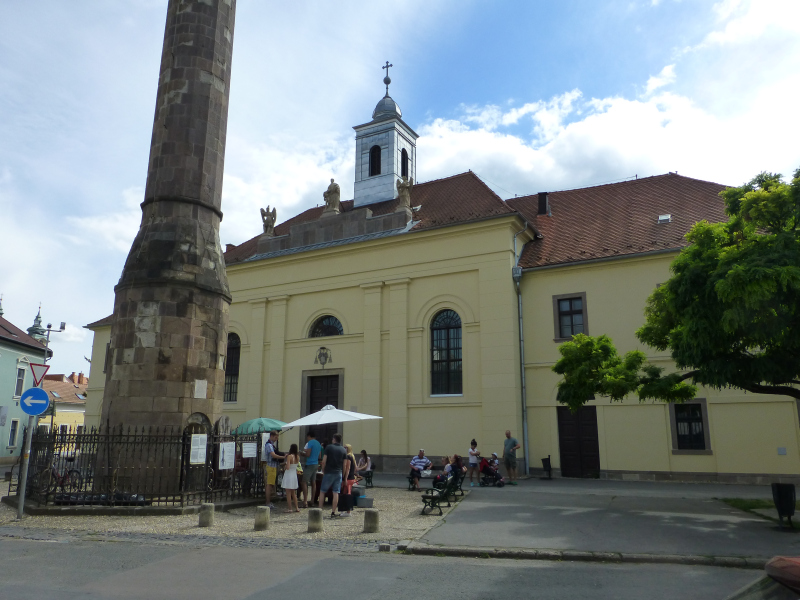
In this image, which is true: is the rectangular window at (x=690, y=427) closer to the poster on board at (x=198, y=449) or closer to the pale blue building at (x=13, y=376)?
the poster on board at (x=198, y=449)

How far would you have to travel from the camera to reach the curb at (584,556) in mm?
→ 8070

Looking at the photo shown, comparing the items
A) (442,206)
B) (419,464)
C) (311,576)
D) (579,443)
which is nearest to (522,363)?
(579,443)

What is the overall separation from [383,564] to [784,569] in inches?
238

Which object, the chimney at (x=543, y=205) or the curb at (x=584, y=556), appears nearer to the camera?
the curb at (x=584, y=556)

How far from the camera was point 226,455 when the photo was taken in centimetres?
1316

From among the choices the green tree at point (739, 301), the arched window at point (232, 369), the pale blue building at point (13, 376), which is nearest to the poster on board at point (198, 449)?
the green tree at point (739, 301)

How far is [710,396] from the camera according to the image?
19578 millimetres

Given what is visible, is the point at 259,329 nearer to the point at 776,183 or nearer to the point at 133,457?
Answer: the point at 133,457

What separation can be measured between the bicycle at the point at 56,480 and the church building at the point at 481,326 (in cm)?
1231

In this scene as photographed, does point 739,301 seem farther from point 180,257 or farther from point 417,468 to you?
point 180,257

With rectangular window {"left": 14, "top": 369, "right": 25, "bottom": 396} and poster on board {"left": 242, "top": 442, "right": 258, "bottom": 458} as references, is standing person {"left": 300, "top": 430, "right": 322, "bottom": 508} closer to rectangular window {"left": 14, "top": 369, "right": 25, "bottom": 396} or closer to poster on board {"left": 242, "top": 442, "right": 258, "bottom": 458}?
poster on board {"left": 242, "top": 442, "right": 258, "bottom": 458}

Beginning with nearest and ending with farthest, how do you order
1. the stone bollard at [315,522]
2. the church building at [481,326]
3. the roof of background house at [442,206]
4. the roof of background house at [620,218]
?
1. the stone bollard at [315,522]
2. the church building at [481,326]
3. the roof of background house at [620,218]
4. the roof of background house at [442,206]

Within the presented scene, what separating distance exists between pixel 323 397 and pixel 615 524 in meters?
15.8

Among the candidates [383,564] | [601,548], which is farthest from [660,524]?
[383,564]
